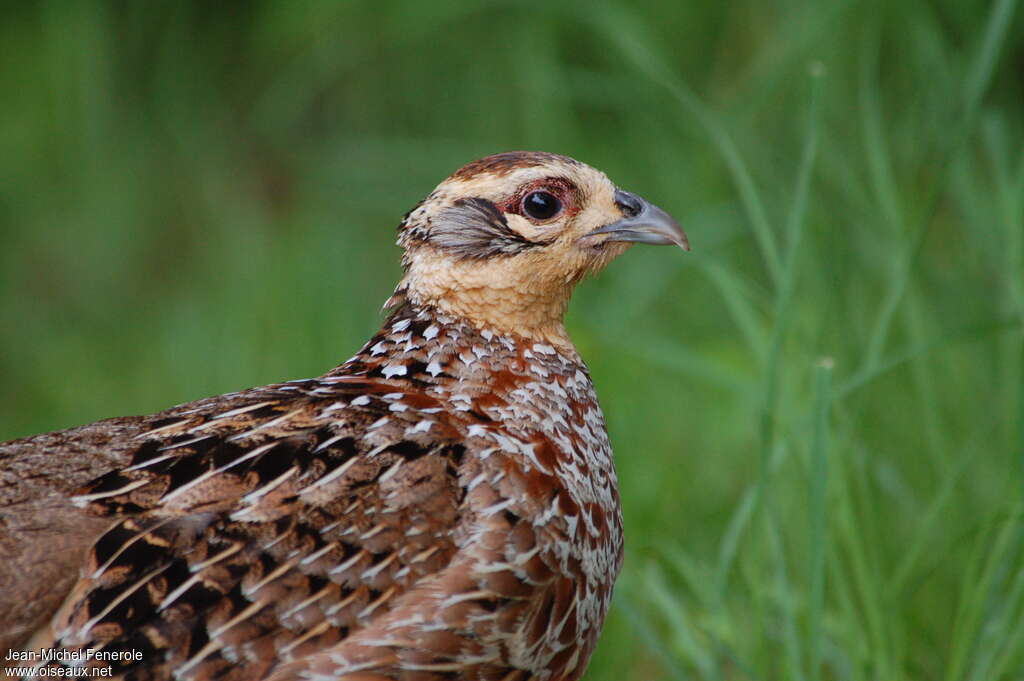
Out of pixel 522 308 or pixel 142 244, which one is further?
pixel 142 244

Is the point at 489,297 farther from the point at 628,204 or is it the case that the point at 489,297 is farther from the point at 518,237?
the point at 628,204

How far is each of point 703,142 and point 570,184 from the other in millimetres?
2402

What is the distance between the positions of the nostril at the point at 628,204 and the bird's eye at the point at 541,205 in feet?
0.53

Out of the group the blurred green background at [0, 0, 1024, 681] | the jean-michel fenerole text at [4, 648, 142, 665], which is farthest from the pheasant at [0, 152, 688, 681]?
the blurred green background at [0, 0, 1024, 681]

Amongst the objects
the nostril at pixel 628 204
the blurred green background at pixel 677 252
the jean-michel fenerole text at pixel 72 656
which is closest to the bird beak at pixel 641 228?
the nostril at pixel 628 204

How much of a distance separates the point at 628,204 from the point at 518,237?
1.01 ft

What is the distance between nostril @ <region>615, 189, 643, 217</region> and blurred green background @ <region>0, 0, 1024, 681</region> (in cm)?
33

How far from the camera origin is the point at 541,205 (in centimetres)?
303

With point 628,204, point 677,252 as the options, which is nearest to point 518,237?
point 628,204

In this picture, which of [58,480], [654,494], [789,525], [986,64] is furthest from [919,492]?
[58,480]

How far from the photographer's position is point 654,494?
14.5 ft

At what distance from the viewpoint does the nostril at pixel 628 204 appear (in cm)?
312

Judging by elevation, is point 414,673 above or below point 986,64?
below

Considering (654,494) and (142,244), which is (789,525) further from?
(142,244)
